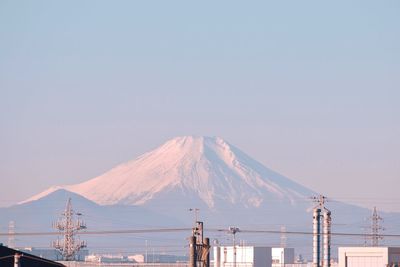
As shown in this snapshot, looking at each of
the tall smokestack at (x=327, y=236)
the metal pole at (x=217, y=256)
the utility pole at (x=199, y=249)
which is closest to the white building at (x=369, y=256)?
the tall smokestack at (x=327, y=236)

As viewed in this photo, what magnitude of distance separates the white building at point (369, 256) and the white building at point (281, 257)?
62774 mm

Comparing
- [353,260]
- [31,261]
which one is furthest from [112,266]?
[31,261]

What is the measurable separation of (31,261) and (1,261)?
193 centimetres

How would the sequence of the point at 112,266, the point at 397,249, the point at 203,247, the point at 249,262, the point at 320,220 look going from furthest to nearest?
the point at 112,266
the point at 249,262
the point at 397,249
the point at 320,220
the point at 203,247

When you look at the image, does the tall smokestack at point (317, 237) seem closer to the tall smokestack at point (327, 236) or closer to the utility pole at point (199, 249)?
the tall smokestack at point (327, 236)

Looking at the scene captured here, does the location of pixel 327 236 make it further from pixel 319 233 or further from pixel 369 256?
pixel 369 256

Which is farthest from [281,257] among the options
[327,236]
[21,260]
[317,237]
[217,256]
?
[317,237]

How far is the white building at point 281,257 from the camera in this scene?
621 feet

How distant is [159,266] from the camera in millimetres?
183750

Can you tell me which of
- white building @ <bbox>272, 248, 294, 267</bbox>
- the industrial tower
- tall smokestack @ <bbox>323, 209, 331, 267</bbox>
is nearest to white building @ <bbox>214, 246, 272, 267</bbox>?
white building @ <bbox>272, 248, 294, 267</bbox>

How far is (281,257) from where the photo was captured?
19238 cm

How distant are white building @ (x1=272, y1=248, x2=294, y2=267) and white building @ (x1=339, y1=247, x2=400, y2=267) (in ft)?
206

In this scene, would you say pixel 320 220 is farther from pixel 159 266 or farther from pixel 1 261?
pixel 159 266

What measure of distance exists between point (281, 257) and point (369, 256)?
71198 millimetres
